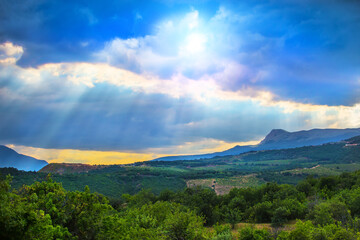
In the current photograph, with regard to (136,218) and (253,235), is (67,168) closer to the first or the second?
(136,218)

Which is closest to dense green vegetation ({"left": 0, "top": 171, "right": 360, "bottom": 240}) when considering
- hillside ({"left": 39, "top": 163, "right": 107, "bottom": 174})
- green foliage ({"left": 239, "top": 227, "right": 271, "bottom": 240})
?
green foliage ({"left": 239, "top": 227, "right": 271, "bottom": 240})

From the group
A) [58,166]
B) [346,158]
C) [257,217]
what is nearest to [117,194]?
[257,217]

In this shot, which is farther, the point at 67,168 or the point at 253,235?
the point at 67,168

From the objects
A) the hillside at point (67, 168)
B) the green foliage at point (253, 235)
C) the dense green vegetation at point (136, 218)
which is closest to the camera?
the dense green vegetation at point (136, 218)

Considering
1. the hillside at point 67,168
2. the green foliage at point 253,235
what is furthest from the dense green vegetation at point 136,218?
the hillside at point 67,168

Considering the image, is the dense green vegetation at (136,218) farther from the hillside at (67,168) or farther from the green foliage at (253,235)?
the hillside at (67,168)

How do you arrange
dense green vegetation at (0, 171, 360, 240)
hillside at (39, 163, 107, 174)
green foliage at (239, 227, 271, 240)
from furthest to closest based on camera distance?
A: 1. hillside at (39, 163, 107, 174)
2. green foliage at (239, 227, 271, 240)
3. dense green vegetation at (0, 171, 360, 240)

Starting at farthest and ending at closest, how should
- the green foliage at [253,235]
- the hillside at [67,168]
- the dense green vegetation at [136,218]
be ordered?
the hillside at [67,168] < the green foliage at [253,235] < the dense green vegetation at [136,218]

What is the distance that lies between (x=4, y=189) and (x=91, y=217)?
6.91 m

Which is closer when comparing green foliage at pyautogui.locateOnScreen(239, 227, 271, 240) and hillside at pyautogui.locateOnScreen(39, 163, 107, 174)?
green foliage at pyautogui.locateOnScreen(239, 227, 271, 240)

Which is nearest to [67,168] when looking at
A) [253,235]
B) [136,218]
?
[136,218]

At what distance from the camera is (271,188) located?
66375 mm

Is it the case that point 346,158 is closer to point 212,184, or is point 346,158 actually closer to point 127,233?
point 212,184

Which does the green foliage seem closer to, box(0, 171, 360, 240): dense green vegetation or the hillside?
box(0, 171, 360, 240): dense green vegetation
